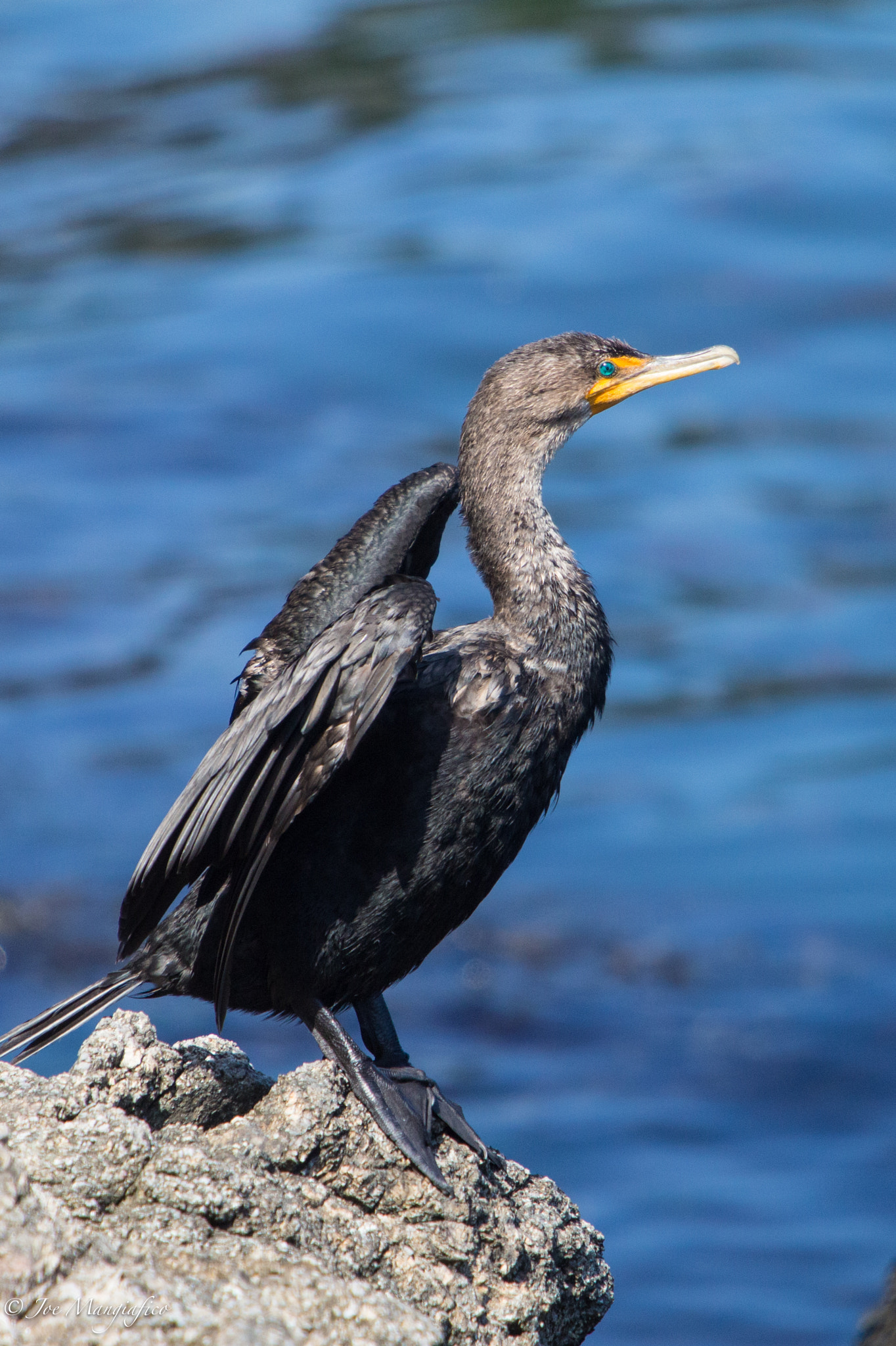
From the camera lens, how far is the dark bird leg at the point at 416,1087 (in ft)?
15.2

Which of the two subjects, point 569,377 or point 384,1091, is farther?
point 569,377

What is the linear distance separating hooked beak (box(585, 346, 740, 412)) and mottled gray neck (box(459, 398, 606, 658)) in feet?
0.66

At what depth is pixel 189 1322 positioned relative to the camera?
331cm

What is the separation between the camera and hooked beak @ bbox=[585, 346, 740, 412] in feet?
18.6

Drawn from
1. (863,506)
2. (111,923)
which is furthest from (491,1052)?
(863,506)

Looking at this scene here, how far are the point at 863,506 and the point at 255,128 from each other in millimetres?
14776

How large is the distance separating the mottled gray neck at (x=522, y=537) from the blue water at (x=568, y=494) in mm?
6347

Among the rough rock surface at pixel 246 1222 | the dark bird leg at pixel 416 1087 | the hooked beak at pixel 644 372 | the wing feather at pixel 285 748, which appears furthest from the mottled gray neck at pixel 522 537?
the rough rock surface at pixel 246 1222

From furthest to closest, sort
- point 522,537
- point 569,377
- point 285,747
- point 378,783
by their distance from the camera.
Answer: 1. point 569,377
2. point 522,537
3. point 378,783
4. point 285,747

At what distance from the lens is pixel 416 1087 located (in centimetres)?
474

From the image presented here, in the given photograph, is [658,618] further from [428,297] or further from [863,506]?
[428,297]

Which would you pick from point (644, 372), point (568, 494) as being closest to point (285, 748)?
point (644, 372)

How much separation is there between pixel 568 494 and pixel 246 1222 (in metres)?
17.7

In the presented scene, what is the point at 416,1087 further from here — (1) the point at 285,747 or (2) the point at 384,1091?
(1) the point at 285,747
